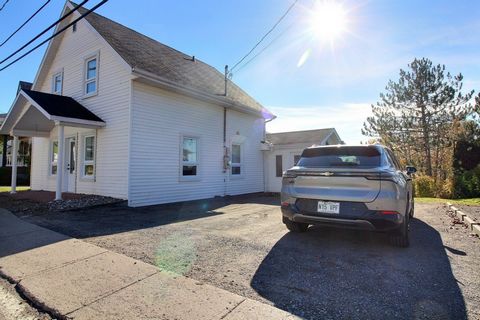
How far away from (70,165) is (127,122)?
14.0 feet

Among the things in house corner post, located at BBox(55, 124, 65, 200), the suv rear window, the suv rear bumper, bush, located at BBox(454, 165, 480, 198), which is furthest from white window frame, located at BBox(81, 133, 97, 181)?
bush, located at BBox(454, 165, 480, 198)

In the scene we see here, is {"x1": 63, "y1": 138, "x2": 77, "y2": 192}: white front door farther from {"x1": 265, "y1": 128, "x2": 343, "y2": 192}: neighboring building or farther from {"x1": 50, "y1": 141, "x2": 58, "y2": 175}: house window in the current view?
{"x1": 265, "y1": 128, "x2": 343, "y2": 192}: neighboring building

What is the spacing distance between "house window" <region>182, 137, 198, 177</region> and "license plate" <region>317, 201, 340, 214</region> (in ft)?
24.3

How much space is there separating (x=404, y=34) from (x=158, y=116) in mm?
8322

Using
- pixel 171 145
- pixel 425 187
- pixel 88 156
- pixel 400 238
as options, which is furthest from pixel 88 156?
pixel 425 187

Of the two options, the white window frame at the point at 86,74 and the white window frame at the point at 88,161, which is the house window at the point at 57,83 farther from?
the white window frame at the point at 88,161

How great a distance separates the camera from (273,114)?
16.3 m

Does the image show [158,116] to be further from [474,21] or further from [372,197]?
[474,21]

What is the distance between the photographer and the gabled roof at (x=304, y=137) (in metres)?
16.2

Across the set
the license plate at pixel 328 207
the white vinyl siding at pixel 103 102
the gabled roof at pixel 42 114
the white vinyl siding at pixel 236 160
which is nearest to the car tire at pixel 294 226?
the license plate at pixel 328 207

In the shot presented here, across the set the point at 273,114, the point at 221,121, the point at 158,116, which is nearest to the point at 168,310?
the point at 158,116

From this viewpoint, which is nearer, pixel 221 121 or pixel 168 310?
pixel 168 310

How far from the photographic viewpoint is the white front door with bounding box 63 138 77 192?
1153 cm

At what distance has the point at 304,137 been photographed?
17.1 metres
